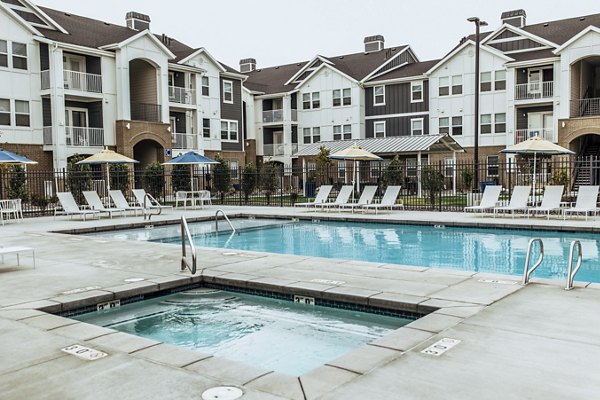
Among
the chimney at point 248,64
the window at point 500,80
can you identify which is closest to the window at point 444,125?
the window at point 500,80

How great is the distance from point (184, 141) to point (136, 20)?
8.71 m

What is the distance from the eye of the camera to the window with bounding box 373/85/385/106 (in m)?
40.2

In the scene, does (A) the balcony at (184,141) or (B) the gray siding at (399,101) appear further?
(B) the gray siding at (399,101)

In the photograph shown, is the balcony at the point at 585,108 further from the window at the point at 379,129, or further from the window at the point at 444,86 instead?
the window at the point at 379,129

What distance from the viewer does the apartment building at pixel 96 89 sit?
27.6 m

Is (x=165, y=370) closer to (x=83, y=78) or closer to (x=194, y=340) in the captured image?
(x=194, y=340)

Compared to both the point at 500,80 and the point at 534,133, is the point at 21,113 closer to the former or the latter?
the point at 500,80

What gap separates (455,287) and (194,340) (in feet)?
10.4

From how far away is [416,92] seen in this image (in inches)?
1523

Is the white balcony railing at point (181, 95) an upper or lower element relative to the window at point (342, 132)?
upper

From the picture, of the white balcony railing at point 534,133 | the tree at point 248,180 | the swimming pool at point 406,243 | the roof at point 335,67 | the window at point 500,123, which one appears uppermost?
the roof at point 335,67

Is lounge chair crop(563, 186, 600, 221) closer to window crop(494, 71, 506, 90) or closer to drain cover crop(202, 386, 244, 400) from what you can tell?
drain cover crop(202, 386, 244, 400)

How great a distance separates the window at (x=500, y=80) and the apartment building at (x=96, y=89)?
17789 millimetres

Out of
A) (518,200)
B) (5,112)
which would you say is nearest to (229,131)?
(5,112)
